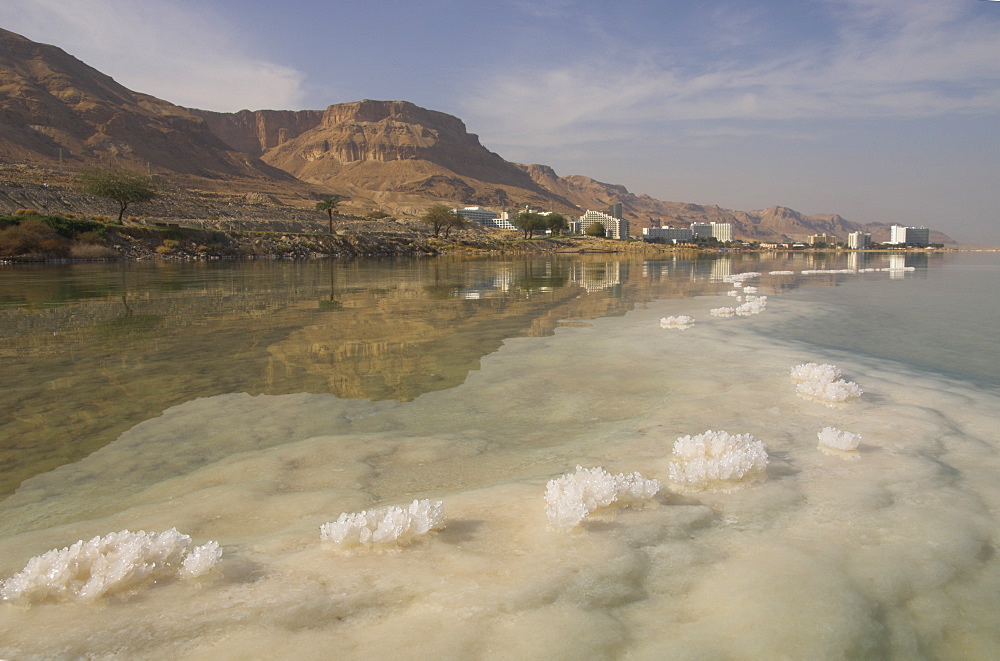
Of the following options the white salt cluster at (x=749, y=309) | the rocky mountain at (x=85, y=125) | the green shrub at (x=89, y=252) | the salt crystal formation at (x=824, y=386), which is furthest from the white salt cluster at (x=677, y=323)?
the rocky mountain at (x=85, y=125)

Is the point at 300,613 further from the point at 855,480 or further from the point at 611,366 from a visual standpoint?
the point at 611,366

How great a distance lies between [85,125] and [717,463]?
18266 centimetres

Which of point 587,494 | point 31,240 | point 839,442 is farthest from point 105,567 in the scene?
point 31,240

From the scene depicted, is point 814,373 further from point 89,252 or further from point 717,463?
point 89,252

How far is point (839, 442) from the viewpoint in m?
4.15

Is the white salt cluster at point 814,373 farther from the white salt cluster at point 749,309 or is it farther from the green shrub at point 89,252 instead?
the green shrub at point 89,252

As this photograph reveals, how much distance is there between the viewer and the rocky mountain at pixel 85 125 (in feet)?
399

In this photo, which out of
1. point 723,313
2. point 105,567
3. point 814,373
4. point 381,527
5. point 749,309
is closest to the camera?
point 105,567

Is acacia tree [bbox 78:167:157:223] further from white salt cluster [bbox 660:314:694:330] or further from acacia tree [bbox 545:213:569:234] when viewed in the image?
acacia tree [bbox 545:213:569:234]

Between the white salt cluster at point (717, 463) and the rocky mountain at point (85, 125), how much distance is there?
134292 millimetres

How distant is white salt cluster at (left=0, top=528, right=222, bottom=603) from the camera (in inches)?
91.0

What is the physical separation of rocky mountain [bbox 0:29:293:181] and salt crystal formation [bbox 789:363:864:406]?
13403cm

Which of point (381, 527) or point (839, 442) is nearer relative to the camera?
point (381, 527)

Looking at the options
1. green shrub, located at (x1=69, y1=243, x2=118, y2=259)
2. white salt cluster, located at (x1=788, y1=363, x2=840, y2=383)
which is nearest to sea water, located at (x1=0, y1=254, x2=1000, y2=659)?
white salt cluster, located at (x1=788, y1=363, x2=840, y2=383)
